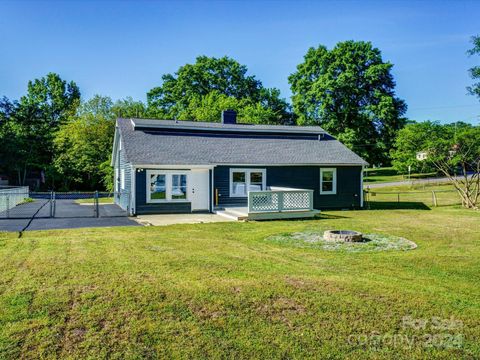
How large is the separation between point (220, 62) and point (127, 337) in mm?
49662

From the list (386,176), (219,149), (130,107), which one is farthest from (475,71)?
(130,107)

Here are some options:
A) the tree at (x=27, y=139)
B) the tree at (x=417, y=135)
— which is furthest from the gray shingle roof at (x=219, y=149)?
the tree at (x=27, y=139)

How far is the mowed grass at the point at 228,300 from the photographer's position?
452 centimetres

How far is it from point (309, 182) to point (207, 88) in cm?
3300

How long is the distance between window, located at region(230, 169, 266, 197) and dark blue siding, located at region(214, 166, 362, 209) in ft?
0.76

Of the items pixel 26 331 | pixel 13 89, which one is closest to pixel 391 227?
pixel 26 331

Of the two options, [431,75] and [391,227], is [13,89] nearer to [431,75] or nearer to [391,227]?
[431,75]

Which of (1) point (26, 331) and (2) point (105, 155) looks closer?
(1) point (26, 331)

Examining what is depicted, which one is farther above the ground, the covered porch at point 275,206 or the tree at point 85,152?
the tree at point 85,152

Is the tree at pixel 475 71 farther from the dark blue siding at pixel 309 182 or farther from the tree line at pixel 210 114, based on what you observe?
the dark blue siding at pixel 309 182

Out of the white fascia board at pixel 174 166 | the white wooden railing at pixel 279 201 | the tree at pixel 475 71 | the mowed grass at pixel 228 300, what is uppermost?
the tree at pixel 475 71

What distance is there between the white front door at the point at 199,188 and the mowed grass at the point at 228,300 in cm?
858

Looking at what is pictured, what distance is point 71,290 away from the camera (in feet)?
19.9

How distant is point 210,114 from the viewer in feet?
130
